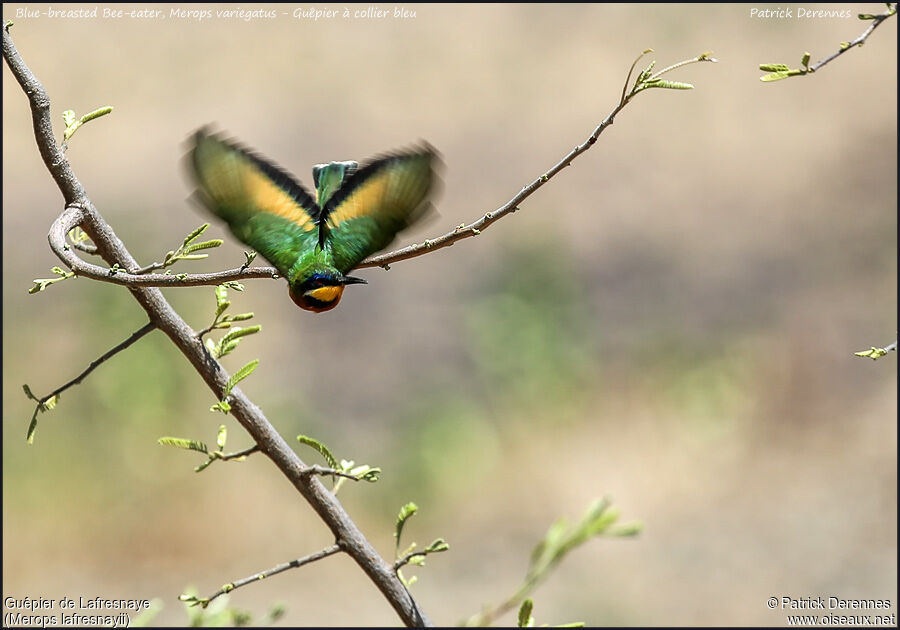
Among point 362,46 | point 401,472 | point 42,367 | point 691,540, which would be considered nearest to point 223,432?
point 401,472

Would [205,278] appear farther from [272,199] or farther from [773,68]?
[773,68]

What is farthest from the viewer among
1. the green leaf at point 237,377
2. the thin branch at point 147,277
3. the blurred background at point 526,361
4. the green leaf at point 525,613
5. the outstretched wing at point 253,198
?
the blurred background at point 526,361

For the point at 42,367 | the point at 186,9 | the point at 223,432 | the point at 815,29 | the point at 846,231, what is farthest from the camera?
the point at 815,29

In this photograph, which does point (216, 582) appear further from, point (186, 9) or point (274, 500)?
point (186, 9)

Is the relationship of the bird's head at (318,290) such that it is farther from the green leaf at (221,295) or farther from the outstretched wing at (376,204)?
the green leaf at (221,295)

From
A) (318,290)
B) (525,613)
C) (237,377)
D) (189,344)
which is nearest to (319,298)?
(318,290)

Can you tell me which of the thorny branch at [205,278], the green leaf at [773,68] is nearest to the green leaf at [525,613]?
the thorny branch at [205,278]
